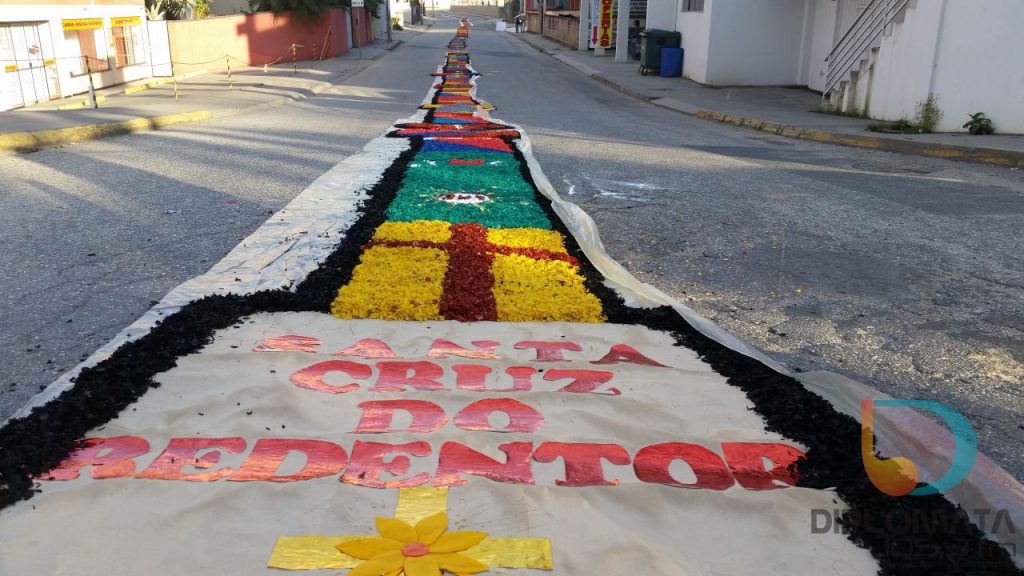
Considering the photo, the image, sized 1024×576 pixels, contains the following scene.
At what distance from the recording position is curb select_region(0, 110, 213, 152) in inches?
444

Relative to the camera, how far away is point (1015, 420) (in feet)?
12.3

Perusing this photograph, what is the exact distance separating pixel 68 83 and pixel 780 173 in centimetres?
1599

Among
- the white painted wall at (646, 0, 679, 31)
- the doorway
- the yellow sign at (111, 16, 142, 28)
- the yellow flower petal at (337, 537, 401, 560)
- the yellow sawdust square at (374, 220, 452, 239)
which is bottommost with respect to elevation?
the yellow flower petal at (337, 537, 401, 560)

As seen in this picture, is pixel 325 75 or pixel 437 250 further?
pixel 325 75

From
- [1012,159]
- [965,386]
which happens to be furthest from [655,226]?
[1012,159]

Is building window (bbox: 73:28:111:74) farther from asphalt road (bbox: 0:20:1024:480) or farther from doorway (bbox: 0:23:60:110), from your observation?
asphalt road (bbox: 0:20:1024:480)

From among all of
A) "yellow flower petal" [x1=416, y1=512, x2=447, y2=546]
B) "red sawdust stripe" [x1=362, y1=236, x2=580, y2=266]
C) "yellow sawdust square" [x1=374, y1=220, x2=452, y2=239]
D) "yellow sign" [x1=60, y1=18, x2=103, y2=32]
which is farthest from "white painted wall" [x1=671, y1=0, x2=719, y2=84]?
"yellow flower petal" [x1=416, y1=512, x2=447, y2=546]

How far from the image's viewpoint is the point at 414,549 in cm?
267

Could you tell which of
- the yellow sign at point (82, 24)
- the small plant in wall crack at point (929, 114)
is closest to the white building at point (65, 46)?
the yellow sign at point (82, 24)

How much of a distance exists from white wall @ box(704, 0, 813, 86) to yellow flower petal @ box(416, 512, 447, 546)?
21210 millimetres

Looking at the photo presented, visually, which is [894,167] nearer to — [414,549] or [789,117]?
[789,117]

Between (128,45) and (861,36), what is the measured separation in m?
19.2

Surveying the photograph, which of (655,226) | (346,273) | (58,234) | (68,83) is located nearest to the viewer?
(346,273)

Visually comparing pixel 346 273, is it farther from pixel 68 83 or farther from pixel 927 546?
pixel 68 83
